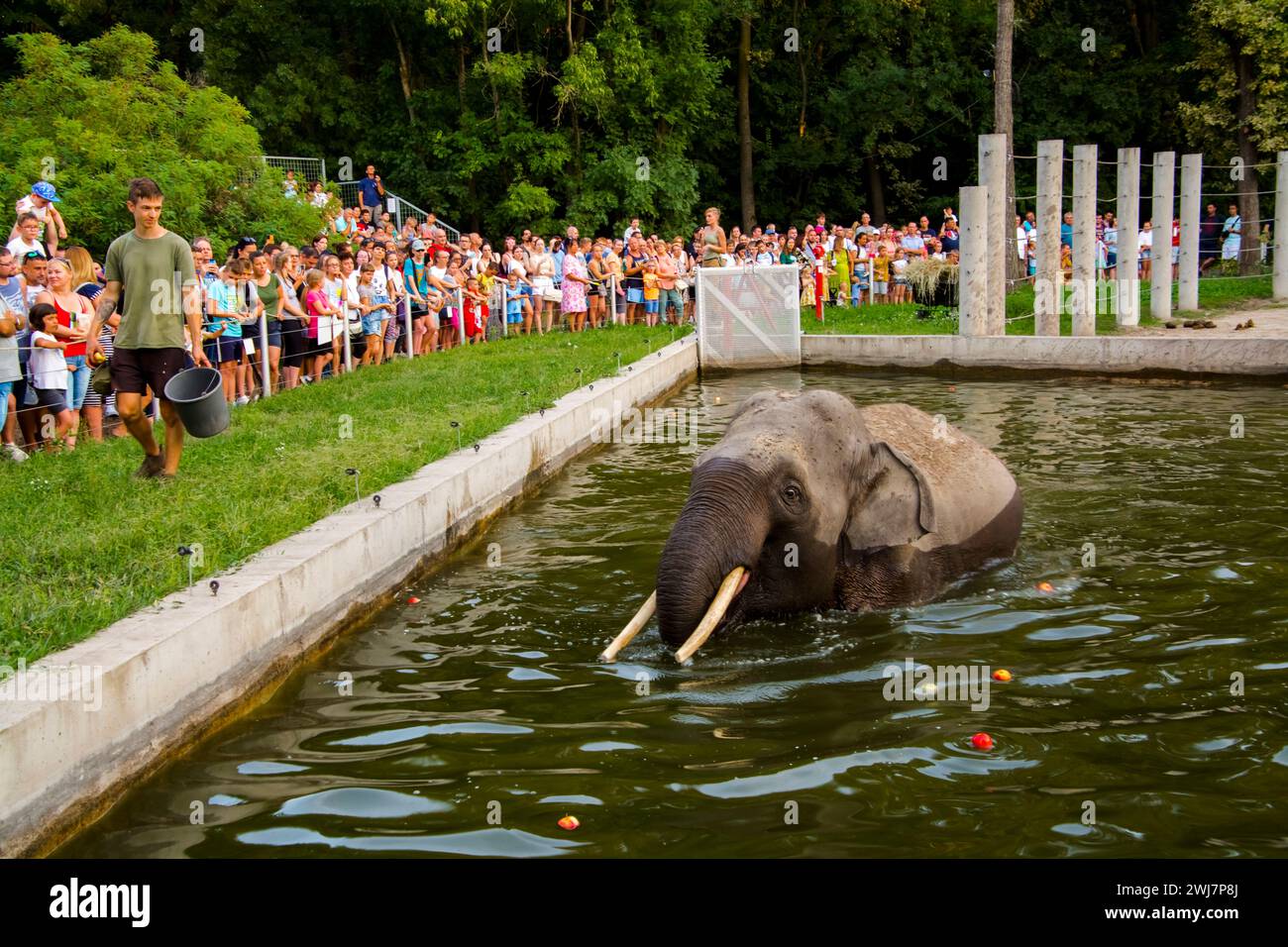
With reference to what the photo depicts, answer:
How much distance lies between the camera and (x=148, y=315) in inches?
409

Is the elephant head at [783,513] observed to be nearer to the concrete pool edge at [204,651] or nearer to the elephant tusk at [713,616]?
the elephant tusk at [713,616]

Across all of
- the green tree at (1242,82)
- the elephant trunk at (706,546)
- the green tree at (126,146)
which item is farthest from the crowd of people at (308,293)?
the elephant trunk at (706,546)

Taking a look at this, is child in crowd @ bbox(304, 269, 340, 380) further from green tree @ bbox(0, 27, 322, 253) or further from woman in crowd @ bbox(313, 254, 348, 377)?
green tree @ bbox(0, 27, 322, 253)

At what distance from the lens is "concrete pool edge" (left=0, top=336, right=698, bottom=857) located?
562cm

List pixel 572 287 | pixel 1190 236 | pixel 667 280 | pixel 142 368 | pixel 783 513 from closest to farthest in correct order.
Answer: pixel 783 513 → pixel 142 368 → pixel 1190 236 → pixel 572 287 → pixel 667 280

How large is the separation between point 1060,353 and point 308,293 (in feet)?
37.1

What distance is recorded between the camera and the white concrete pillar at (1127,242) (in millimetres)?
23500

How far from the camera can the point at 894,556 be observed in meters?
8.37

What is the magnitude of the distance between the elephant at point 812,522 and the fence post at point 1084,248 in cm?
1403

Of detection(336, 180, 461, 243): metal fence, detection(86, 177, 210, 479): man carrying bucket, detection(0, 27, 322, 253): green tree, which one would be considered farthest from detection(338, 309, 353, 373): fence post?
detection(336, 180, 461, 243): metal fence

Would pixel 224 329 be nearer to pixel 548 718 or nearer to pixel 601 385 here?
pixel 601 385

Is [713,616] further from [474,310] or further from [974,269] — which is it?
[474,310]

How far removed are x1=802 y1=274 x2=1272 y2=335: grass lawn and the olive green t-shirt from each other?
14849 millimetres

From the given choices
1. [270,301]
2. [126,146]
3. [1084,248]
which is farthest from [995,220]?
[126,146]
